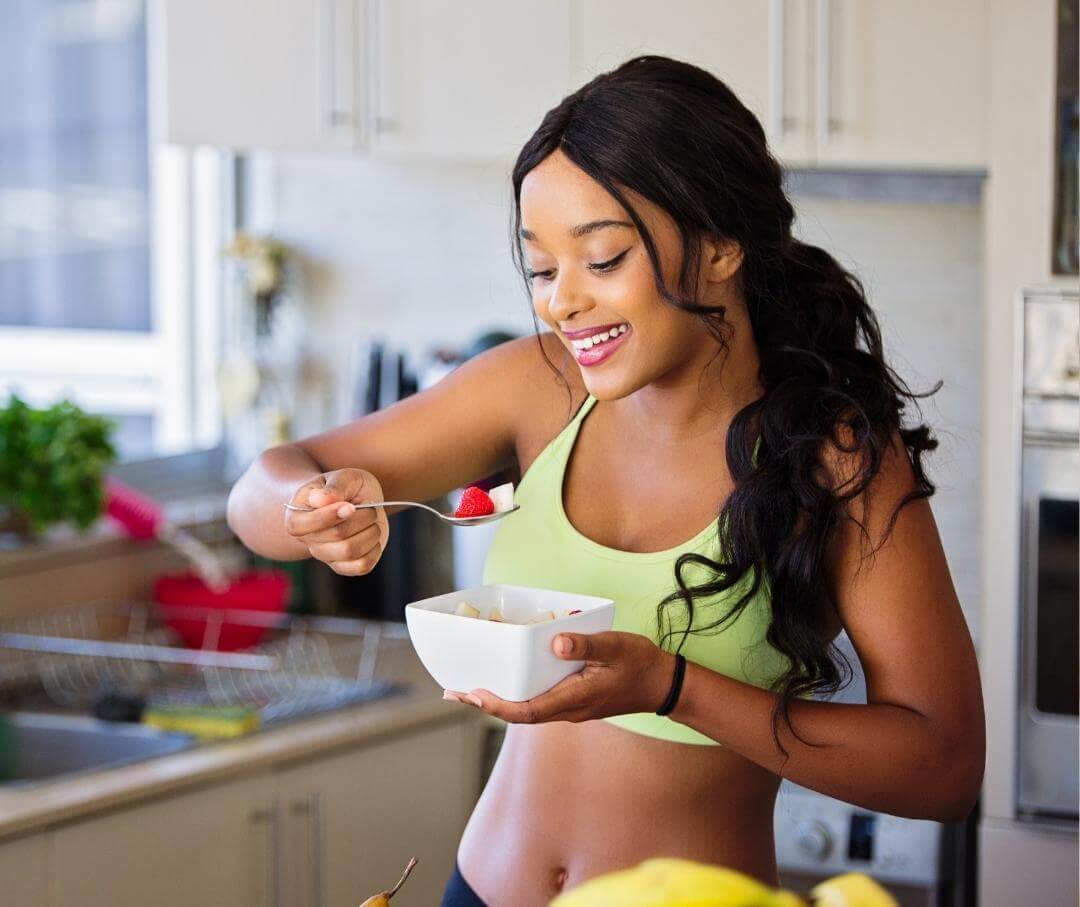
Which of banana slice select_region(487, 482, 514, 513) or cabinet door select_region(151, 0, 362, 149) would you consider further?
cabinet door select_region(151, 0, 362, 149)

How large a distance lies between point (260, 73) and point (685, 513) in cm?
152

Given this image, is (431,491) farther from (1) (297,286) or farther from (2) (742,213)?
(1) (297,286)

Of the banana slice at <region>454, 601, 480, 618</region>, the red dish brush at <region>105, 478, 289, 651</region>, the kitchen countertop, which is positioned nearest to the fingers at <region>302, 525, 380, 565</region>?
the banana slice at <region>454, 601, 480, 618</region>

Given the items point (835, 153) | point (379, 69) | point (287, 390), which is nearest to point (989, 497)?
point (835, 153)

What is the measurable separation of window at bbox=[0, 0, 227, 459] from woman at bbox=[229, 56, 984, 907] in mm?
1757

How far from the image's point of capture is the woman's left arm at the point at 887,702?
50.6 inches

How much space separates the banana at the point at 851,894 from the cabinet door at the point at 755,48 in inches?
69.7

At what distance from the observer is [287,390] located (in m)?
3.18

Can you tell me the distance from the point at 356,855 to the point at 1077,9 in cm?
163

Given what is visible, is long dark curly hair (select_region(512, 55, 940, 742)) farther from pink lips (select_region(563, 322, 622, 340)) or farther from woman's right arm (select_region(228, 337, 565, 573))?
woman's right arm (select_region(228, 337, 565, 573))

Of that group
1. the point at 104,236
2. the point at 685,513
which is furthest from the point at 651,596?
the point at 104,236

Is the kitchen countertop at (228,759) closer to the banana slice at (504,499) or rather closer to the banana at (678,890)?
the banana slice at (504,499)

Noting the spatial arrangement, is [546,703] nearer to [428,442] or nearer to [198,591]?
[428,442]

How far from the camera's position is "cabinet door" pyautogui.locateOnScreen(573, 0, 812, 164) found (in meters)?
2.42
